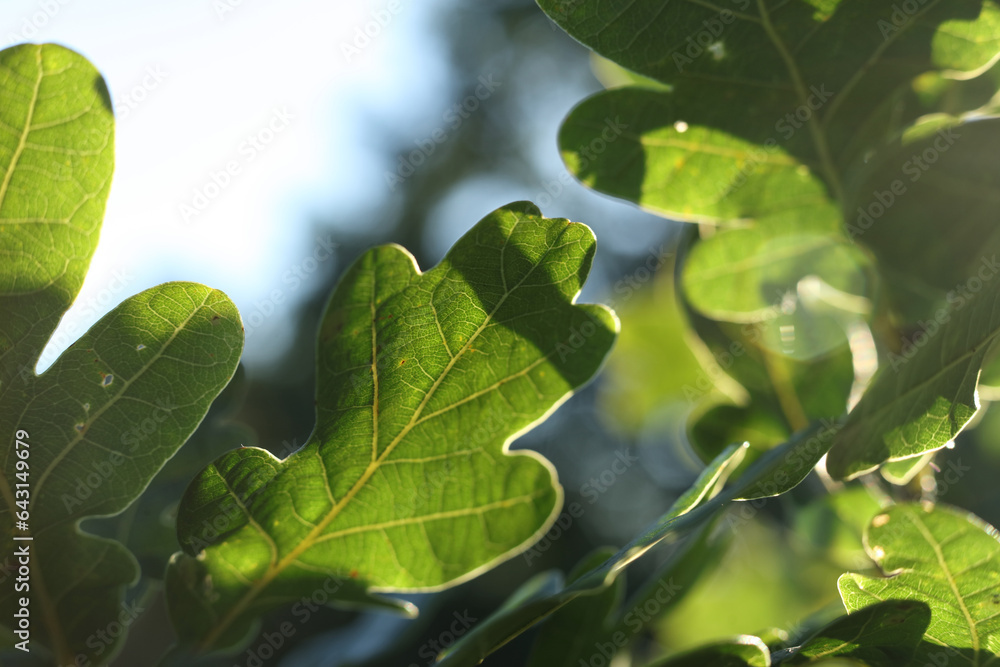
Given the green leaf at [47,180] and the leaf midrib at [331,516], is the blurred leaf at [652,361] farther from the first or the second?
the green leaf at [47,180]

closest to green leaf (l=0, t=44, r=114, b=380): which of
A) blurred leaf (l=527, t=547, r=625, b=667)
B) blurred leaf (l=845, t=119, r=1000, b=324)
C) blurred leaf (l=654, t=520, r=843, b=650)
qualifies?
blurred leaf (l=527, t=547, r=625, b=667)

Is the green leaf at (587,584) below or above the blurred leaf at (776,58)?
below

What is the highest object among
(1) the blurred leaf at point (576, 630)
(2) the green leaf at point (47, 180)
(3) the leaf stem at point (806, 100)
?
(2) the green leaf at point (47, 180)

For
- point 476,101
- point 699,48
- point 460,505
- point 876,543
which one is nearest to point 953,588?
point 876,543

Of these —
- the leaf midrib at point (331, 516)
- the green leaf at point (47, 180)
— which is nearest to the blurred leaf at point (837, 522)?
the leaf midrib at point (331, 516)

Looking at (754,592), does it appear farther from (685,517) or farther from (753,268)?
(685,517)

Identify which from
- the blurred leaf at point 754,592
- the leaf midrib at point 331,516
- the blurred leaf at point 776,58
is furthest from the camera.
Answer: the blurred leaf at point 754,592

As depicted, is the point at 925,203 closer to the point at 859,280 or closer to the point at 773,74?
the point at 859,280

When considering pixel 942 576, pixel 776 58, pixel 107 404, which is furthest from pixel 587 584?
pixel 776 58
